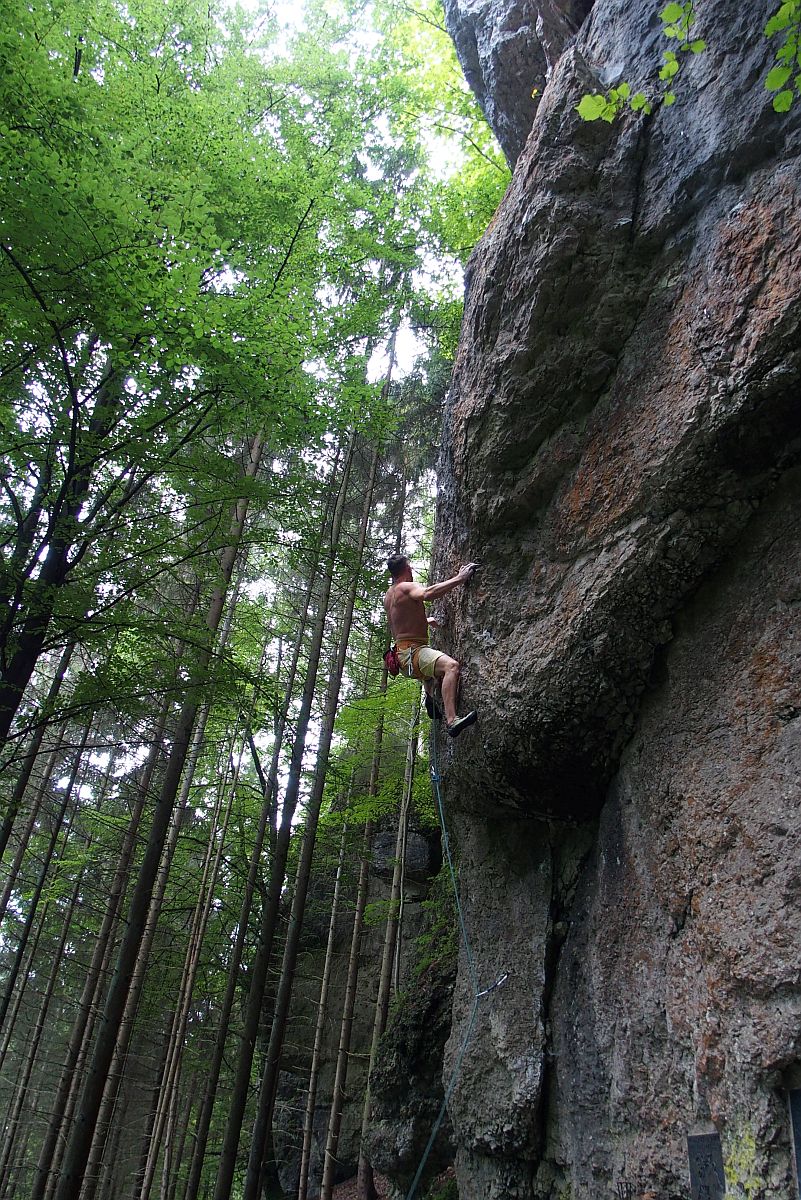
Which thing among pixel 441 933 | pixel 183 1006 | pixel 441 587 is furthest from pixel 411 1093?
pixel 441 587

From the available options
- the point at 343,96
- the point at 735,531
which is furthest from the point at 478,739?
the point at 343,96

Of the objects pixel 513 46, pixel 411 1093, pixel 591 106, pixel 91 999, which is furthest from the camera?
pixel 91 999

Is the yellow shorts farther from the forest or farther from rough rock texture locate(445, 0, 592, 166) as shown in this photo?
rough rock texture locate(445, 0, 592, 166)

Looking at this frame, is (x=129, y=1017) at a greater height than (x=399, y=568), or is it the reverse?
(x=399, y=568)

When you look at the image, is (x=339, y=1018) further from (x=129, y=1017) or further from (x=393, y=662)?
(x=393, y=662)

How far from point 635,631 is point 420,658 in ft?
7.01

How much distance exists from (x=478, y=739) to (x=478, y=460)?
2.20 metres

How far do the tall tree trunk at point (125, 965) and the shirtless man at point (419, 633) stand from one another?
57.8 inches

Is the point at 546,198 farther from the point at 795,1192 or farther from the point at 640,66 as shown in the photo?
the point at 795,1192

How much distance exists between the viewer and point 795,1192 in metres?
2.92

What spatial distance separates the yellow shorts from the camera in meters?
6.06

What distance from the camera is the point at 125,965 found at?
281 inches

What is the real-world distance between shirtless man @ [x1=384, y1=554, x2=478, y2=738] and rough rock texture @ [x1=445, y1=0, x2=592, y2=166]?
544 cm

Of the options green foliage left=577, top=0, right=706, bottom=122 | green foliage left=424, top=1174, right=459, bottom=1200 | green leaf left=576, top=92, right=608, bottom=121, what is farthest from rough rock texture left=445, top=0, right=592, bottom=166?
green foliage left=424, top=1174, right=459, bottom=1200
